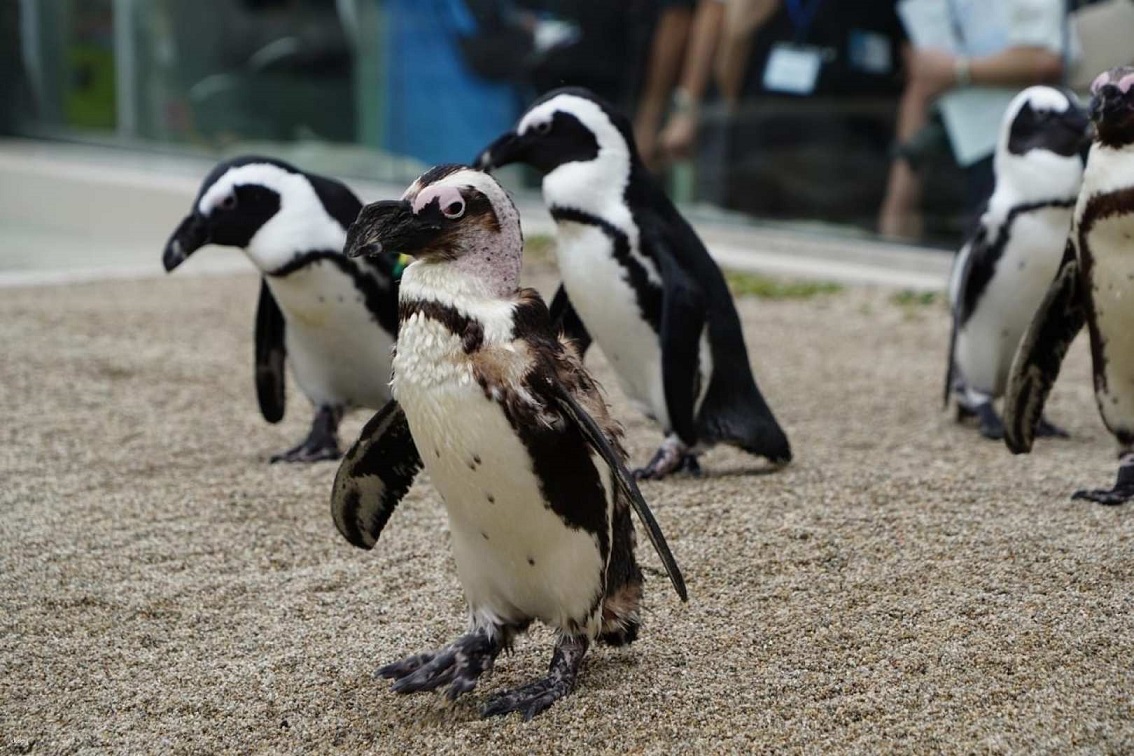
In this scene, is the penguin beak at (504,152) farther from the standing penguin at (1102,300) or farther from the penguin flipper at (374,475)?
the penguin flipper at (374,475)

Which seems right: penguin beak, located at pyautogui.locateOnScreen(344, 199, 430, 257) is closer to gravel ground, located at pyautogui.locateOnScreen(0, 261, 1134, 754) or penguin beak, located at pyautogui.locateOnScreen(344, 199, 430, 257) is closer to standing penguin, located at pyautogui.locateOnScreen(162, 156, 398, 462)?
gravel ground, located at pyautogui.locateOnScreen(0, 261, 1134, 754)

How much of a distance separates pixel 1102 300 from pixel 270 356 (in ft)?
7.22

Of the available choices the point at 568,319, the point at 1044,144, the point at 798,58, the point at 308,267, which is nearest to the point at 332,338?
the point at 308,267

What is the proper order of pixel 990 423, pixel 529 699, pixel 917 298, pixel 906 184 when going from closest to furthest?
pixel 529 699 → pixel 990 423 → pixel 917 298 → pixel 906 184

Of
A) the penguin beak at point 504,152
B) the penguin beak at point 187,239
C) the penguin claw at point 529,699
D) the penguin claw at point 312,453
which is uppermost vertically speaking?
the penguin beak at point 504,152

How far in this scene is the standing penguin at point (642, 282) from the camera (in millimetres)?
3623

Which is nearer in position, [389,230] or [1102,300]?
[389,230]

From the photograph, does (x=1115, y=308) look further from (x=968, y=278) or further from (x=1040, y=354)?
(x=968, y=278)

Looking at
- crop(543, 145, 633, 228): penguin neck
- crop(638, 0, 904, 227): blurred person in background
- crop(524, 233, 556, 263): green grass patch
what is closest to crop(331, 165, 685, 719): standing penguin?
crop(543, 145, 633, 228): penguin neck

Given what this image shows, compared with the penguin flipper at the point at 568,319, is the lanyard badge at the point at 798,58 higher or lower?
higher

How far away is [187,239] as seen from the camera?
151 inches

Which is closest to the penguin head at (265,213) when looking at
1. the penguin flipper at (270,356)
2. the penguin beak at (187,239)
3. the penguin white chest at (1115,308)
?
the penguin beak at (187,239)

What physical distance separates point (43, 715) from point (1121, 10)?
5.95 metres

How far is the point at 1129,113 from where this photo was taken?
10.4ft
